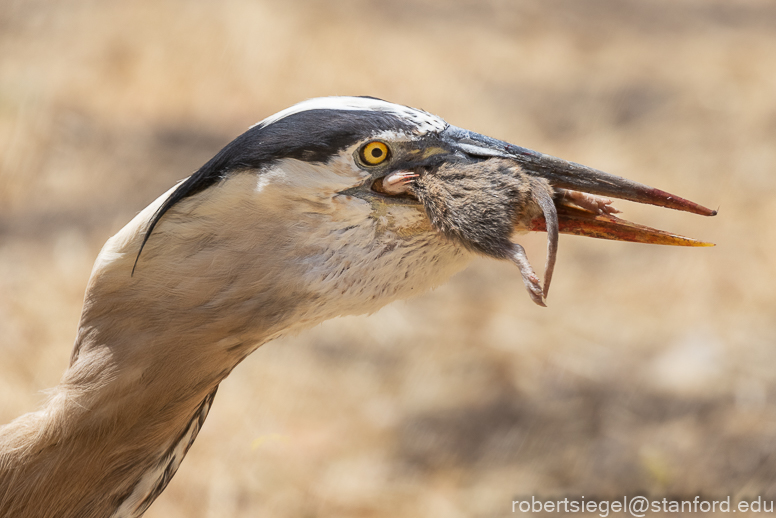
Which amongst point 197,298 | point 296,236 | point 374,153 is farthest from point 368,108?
point 197,298

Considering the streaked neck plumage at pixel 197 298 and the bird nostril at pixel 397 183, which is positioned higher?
the bird nostril at pixel 397 183

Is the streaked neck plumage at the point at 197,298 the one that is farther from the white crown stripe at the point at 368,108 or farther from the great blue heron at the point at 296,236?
the white crown stripe at the point at 368,108

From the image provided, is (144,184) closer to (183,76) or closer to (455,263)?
(183,76)

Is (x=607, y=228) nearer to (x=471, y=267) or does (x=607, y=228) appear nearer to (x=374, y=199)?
(x=374, y=199)

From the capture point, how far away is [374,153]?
151cm

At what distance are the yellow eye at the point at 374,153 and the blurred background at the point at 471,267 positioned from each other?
1.72 m

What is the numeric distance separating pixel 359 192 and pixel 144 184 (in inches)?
122

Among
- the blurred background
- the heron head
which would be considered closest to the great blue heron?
the heron head

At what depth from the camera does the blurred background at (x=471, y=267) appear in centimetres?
307

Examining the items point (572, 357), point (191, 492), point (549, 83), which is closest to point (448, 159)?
point (191, 492)

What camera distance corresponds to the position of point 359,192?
1505mm

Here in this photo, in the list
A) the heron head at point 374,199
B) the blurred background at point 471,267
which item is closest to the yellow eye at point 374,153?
the heron head at point 374,199

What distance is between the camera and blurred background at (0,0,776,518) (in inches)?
121

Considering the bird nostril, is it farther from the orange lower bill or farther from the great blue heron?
the orange lower bill
